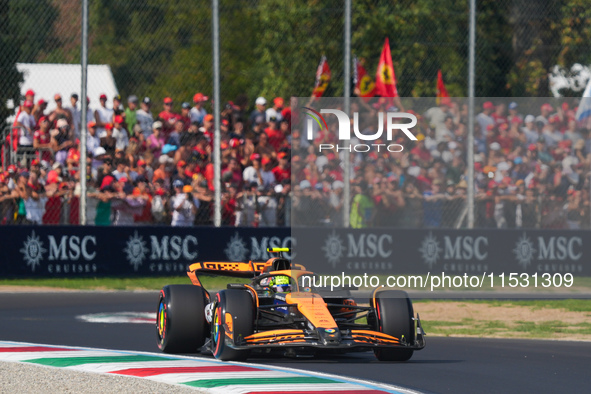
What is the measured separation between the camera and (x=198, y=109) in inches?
755

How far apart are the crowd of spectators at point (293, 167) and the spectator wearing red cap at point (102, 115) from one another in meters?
0.02

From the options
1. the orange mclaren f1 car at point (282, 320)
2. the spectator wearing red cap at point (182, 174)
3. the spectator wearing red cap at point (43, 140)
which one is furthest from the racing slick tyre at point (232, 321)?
the spectator wearing red cap at point (43, 140)

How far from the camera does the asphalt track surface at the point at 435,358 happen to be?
8180 mm

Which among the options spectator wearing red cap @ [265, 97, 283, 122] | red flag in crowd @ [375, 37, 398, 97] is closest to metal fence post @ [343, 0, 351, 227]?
red flag in crowd @ [375, 37, 398, 97]

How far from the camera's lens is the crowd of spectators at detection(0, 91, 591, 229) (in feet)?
59.9

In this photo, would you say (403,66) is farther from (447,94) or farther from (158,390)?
(158,390)

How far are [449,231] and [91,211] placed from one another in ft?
19.7

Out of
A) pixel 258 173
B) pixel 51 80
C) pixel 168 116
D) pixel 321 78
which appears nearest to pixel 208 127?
pixel 168 116

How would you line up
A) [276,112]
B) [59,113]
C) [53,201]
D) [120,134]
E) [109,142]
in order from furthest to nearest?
[276,112] → [120,134] → [109,142] → [59,113] → [53,201]

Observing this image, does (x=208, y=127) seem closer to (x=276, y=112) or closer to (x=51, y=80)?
(x=276, y=112)

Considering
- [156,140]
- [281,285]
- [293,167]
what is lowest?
[281,285]

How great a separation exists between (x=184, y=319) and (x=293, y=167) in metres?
9.55

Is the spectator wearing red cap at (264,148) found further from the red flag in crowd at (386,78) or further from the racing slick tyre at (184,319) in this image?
the racing slick tyre at (184,319)

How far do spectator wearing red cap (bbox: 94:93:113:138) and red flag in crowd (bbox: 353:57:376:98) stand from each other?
4209 mm
